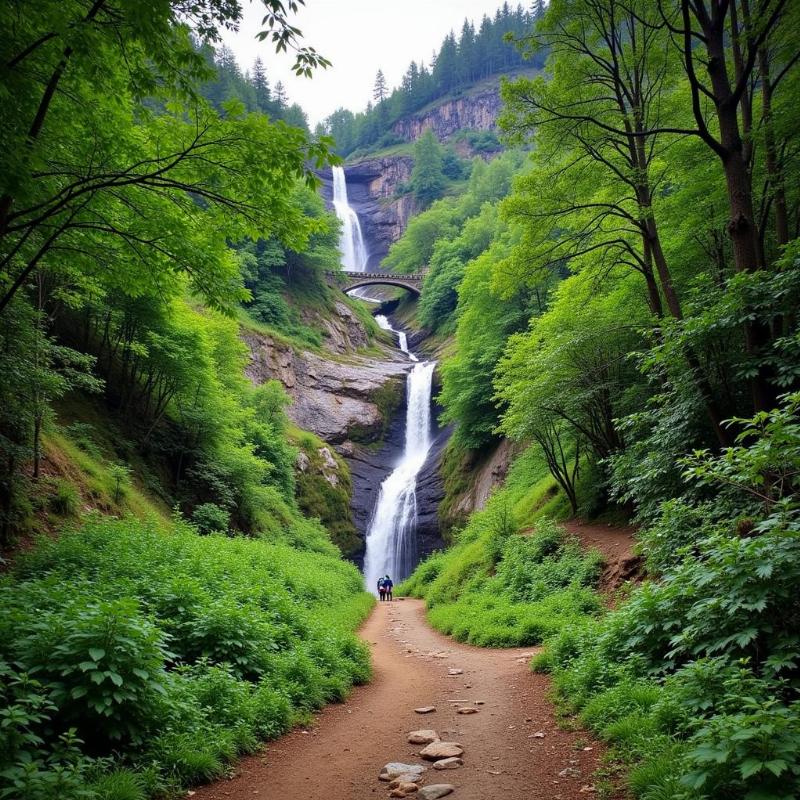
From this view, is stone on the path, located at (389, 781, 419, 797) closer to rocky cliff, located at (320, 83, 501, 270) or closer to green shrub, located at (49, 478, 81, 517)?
green shrub, located at (49, 478, 81, 517)

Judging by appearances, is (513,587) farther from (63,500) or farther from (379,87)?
(379,87)

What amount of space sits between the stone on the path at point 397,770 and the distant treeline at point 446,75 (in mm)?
123368

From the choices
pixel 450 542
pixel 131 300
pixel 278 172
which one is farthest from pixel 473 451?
pixel 278 172

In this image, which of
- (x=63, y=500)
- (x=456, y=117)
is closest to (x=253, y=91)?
(x=456, y=117)

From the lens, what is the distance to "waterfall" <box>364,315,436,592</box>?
27.7 m

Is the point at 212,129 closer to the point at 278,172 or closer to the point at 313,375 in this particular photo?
the point at 278,172

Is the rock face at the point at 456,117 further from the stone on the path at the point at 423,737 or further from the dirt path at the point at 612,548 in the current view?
the stone on the path at the point at 423,737

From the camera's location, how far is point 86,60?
3865mm

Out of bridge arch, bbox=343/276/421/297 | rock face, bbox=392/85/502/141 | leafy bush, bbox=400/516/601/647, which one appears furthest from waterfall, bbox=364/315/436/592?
rock face, bbox=392/85/502/141

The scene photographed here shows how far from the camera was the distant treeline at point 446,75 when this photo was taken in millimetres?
111125

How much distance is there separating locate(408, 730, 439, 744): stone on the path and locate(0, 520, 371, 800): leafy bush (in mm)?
1295

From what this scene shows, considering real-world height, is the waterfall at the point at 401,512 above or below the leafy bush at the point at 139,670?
below

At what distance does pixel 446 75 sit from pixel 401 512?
119 metres

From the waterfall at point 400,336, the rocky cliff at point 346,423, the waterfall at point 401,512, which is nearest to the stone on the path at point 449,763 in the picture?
the rocky cliff at point 346,423
